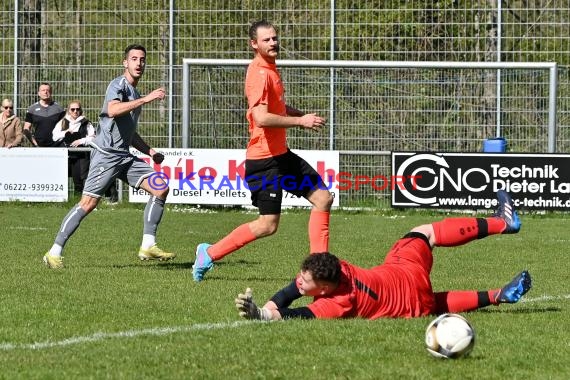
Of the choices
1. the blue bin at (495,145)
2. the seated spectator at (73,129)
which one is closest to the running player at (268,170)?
the blue bin at (495,145)

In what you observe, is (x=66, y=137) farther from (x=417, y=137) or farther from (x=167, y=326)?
(x=167, y=326)

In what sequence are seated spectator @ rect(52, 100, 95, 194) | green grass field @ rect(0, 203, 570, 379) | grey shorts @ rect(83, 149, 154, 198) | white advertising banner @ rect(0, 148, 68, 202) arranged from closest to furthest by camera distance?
green grass field @ rect(0, 203, 570, 379) → grey shorts @ rect(83, 149, 154, 198) → white advertising banner @ rect(0, 148, 68, 202) → seated spectator @ rect(52, 100, 95, 194)

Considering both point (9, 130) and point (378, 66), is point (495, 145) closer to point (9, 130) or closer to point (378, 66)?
point (378, 66)

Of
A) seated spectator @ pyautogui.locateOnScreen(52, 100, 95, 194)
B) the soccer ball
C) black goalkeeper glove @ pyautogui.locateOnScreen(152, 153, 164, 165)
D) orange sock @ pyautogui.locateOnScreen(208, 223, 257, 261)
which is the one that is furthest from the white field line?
seated spectator @ pyautogui.locateOnScreen(52, 100, 95, 194)

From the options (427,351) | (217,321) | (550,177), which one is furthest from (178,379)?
(550,177)

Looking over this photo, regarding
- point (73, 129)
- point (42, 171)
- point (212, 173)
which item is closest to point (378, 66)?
point (212, 173)

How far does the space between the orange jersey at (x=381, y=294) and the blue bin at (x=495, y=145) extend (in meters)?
12.0

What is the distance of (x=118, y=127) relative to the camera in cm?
1216

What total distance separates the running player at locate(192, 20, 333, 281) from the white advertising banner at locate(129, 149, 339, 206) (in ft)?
33.1

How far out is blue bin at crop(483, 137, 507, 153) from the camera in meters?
20.0

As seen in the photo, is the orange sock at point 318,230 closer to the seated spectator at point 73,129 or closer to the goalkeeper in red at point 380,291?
the goalkeeper in red at point 380,291

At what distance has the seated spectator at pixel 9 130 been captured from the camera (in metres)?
22.0

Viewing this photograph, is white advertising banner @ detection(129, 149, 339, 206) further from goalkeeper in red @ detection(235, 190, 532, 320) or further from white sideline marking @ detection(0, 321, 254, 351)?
white sideline marking @ detection(0, 321, 254, 351)

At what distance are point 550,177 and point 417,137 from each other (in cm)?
253
